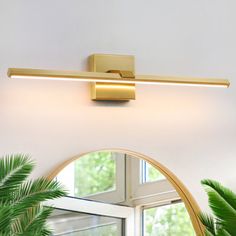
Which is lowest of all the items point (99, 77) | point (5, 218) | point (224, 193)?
point (5, 218)

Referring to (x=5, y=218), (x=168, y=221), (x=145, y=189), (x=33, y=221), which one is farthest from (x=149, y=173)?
(x=5, y=218)

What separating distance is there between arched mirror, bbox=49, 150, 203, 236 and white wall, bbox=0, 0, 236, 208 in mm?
60

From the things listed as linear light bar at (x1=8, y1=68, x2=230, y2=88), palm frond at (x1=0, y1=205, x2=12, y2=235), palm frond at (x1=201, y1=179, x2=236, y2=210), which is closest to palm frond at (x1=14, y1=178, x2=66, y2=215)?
palm frond at (x1=0, y1=205, x2=12, y2=235)

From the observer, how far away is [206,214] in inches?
85.8

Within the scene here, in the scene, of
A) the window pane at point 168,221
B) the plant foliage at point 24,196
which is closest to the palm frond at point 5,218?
the plant foliage at point 24,196

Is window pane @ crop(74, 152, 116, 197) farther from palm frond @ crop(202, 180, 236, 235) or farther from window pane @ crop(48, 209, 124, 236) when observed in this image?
palm frond @ crop(202, 180, 236, 235)

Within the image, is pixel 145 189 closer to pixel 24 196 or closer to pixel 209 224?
pixel 209 224

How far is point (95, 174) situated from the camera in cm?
212

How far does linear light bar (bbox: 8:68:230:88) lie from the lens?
193 cm

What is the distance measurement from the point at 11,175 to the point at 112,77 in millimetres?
506

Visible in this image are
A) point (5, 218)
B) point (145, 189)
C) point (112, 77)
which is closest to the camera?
point (5, 218)

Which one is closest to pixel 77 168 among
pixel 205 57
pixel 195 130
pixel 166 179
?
pixel 166 179

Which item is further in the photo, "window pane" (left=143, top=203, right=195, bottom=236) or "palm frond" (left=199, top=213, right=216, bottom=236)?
"window pane" (left=143, top=203, right=195, bottom=236)

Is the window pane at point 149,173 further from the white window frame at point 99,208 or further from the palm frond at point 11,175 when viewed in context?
the palm frond at point 11,175
